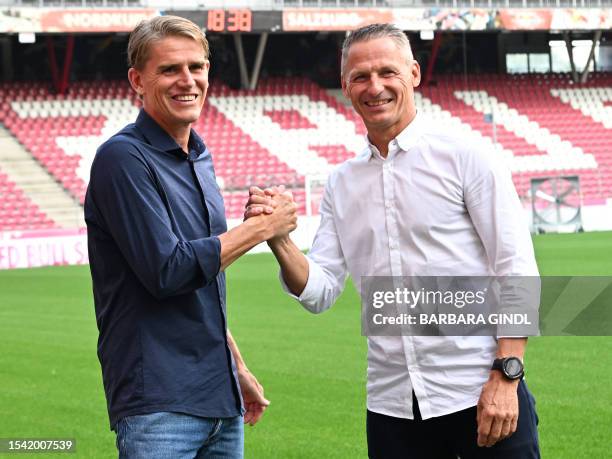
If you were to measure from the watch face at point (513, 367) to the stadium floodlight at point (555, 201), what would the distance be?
90.0ft

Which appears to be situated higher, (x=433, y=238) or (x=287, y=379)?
(x=433, y=238)

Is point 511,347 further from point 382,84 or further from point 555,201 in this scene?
point 555,201

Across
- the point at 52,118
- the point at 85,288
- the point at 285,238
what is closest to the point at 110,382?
the point at 285,238

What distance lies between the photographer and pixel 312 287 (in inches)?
141

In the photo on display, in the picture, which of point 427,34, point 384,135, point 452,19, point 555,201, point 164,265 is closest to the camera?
point 164,265

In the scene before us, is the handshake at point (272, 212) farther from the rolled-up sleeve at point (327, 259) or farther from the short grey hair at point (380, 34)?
the short grey hair at point (380, 34)

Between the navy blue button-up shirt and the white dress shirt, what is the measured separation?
424mm

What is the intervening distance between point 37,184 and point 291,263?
28.3 meters

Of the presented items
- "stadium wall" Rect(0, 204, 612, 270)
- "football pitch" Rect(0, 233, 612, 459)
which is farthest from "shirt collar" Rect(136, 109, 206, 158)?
"stadium wall" Rect(0, 204, 612, 270)

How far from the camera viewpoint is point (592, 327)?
11922mm

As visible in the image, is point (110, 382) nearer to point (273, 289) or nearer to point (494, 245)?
point (494, 245)

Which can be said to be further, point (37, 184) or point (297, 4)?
point (297, 4)

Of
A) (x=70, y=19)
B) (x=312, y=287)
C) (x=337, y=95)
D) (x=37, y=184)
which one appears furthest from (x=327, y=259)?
(x=337, y=95)

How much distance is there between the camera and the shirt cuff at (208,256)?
10.5 ft
